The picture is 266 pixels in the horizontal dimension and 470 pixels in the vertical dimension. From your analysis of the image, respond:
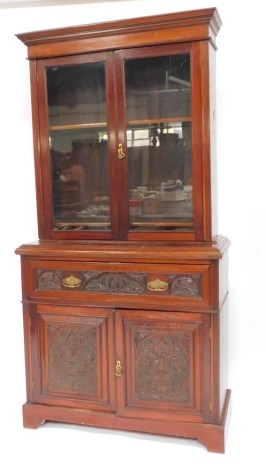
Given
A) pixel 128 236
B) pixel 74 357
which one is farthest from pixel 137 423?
pixel 128 236

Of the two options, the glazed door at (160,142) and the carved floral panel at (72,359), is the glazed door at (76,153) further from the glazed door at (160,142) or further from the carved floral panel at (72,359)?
the carved floral panel at (72,359)

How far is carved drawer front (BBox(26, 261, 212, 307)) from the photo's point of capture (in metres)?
1.70

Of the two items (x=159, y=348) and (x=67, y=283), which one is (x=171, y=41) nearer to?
(x=67, y=283)

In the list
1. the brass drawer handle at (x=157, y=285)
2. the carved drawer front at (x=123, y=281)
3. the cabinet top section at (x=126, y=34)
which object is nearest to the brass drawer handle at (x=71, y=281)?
the carved drawer front at (x=123, y=281)

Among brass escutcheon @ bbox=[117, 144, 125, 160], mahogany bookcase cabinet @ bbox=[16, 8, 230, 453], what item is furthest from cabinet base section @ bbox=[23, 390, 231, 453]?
brass escutcheon @ bbox=[117, 144, 125, 160]

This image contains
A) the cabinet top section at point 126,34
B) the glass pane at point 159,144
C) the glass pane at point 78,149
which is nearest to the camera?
the cabinet top section at point 126,34

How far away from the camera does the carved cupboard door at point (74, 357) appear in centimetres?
183

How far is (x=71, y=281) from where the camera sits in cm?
183

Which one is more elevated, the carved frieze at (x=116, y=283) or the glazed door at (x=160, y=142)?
the glazed door at (x=160, y=142)

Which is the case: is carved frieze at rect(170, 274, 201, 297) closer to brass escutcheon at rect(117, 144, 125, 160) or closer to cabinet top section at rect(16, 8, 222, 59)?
brass escutcheon at rect(117, 144, 125, 160)

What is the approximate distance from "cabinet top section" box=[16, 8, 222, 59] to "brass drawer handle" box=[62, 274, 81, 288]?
2.68ft

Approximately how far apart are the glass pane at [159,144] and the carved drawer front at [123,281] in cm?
17

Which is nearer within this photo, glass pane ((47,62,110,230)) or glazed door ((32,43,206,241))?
glazed door ((32,43,206,241))

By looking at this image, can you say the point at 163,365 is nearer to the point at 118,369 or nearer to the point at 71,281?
the point at 118,369
